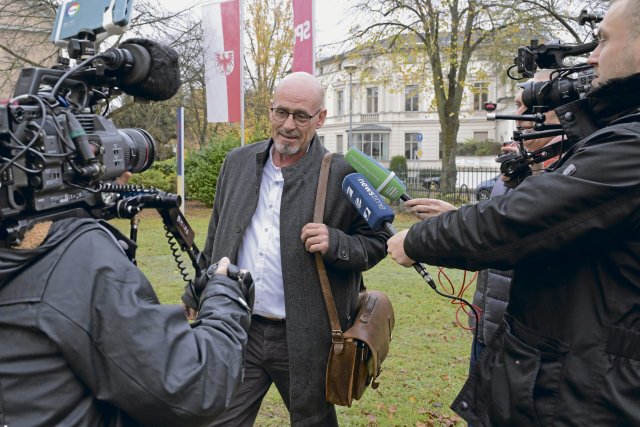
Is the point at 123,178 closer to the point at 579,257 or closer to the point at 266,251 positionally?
the point at 266,251

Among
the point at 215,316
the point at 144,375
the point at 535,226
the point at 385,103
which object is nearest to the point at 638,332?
the point at 535,226

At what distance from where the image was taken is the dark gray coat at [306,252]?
9.10 ft

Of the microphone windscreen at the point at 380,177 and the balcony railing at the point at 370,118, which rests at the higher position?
the balcony railing at the point at 370,118

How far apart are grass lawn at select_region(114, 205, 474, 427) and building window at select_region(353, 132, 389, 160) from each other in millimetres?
42216

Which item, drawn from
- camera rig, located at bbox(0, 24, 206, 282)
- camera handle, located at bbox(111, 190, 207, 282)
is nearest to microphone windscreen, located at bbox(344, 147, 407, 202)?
camera handle, located at bbox(111, 190, 207, 282)

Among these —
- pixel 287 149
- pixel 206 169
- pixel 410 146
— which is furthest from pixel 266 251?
pixel 410 146

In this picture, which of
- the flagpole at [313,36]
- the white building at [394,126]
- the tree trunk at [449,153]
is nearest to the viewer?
the flagpole at [313,36]

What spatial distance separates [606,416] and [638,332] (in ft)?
0.87

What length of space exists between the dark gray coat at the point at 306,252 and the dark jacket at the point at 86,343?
4.49ft

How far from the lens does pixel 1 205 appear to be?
127 cm

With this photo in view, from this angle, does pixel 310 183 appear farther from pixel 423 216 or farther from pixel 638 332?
pixel 638 332

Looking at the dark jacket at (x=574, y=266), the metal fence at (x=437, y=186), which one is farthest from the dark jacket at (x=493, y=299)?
the metal fence at (x=437, y=186)

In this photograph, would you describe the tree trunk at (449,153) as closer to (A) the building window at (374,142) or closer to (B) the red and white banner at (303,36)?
(B) the red and white banner at (303,36)

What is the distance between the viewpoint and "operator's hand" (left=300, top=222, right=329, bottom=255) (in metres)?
2.71
